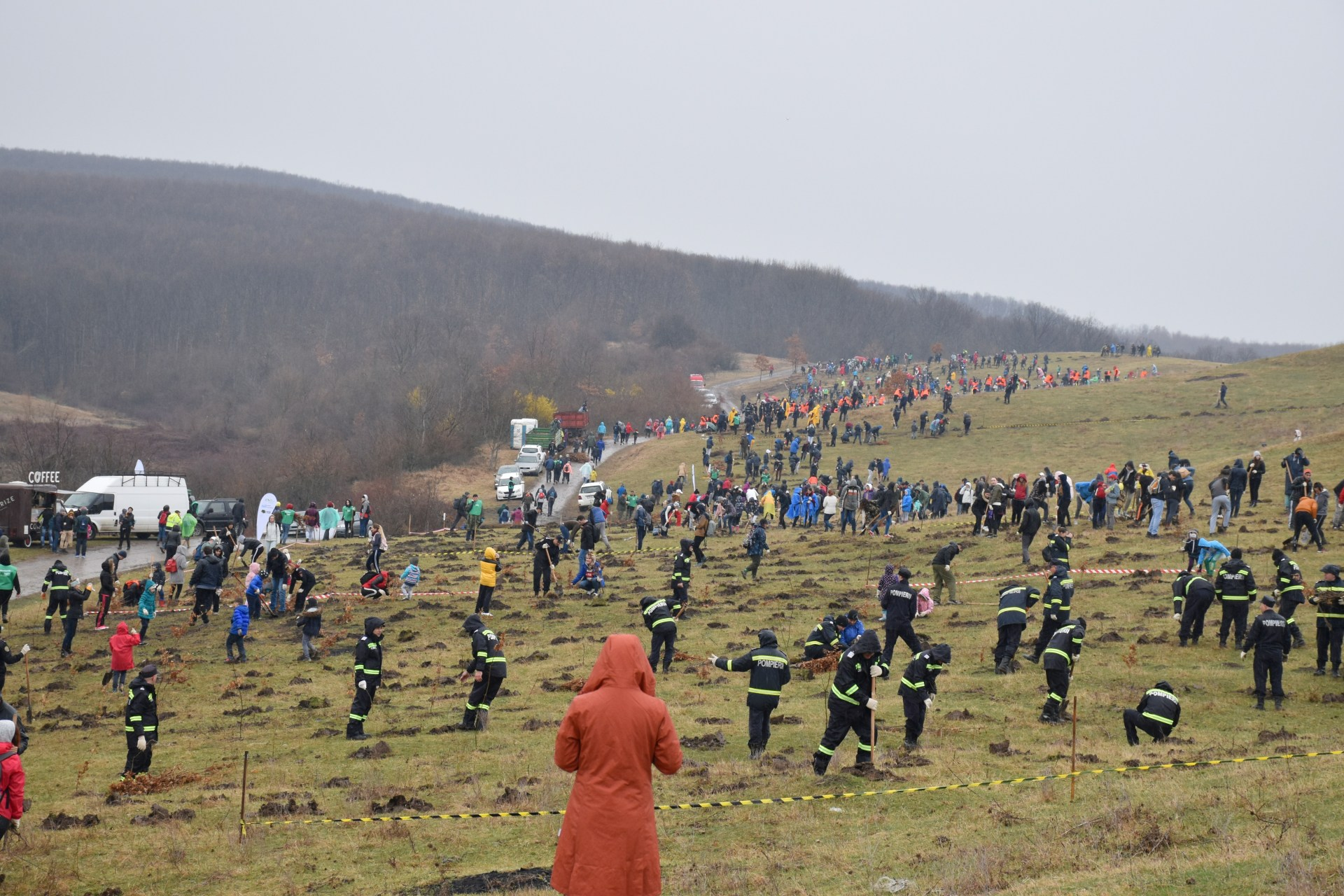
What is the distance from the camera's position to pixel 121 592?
31344 millimetres

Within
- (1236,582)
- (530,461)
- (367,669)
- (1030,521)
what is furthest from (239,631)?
(530,461)

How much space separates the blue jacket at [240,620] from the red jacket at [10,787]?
491 inches

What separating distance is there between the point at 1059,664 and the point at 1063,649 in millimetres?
215

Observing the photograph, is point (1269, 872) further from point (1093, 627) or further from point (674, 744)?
point (1093, 627)

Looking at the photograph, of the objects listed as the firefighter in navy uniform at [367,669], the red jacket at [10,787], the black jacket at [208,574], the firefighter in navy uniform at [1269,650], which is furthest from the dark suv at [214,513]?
the firefighter in navy uniform at [1269,650]

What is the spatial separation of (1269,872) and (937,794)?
404 cm

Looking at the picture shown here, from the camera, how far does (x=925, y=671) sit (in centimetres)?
1420

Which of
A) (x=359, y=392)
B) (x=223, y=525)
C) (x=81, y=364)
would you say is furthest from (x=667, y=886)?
(x=81, y=364)

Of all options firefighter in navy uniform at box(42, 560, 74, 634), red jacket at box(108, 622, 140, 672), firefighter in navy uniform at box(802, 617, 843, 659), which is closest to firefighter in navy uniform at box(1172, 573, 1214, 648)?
firefighter in navy uniform at box(802, 617, 843, 659)

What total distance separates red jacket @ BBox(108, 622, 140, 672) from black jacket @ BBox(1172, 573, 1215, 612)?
18.2 m

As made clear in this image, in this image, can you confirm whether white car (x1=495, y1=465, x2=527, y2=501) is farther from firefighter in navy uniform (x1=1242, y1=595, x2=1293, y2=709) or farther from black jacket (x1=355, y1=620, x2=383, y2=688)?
firefighter in navy uniform (x1=1242, y1=595, x2=1293, y2=709)

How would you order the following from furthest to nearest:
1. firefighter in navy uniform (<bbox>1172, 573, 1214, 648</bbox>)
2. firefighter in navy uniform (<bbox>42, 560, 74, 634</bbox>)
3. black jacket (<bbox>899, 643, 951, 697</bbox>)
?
1. firefighter in navy uniform (<bbox>42, 560, 74, 634</bbox>)
2. firefighter in navy uniform (<bbox>1172, 573, 1214, 648</bbox>)
3. black jacket (<bbox>899, 643, 951, 697</bbox>)

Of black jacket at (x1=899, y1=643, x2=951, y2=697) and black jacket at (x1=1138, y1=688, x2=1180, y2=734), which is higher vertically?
black jacket at (x1=899, y1=643, x2=951, y2=697)

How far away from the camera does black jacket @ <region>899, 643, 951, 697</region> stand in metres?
14.2
